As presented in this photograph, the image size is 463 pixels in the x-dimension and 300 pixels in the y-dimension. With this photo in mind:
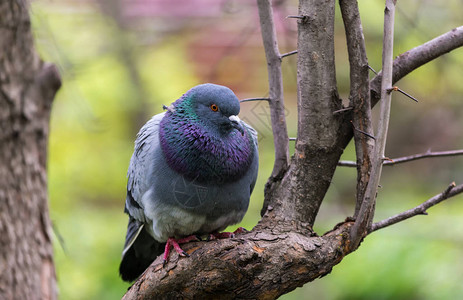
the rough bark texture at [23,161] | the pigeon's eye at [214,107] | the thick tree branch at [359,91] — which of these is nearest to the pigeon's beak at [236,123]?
the pigeon's eye at [214,107]

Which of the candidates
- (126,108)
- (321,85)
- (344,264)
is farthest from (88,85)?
(321,85)

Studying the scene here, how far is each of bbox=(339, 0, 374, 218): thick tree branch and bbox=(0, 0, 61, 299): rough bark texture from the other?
233 cm

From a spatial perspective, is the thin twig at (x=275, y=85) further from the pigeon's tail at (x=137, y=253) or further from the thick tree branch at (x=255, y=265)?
the pigeon's tail at (x=137, y=253)

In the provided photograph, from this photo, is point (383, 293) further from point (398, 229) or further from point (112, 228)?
point (112, 228)

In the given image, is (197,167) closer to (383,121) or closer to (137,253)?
(137,253)

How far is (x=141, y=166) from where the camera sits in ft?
9.88

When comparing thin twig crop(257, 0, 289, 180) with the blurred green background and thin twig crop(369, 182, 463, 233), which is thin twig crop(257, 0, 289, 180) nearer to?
thin twig crop(369, 182, 463, 233)

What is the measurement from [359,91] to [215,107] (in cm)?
80

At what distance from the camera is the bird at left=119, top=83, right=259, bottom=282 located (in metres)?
2.80

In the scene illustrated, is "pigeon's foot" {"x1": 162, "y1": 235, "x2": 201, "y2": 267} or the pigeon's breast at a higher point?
the pigeon's breast

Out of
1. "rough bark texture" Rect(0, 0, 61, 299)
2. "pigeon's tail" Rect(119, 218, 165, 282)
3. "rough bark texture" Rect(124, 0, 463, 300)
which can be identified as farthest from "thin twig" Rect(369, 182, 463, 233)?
"rough bark texture" Rect(0, 0, 61, 299)

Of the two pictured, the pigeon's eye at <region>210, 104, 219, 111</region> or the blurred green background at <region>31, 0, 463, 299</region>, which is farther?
the blurred green background at <region>31, 0, 463, 299</region>

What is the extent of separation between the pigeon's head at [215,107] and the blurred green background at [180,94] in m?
2.26

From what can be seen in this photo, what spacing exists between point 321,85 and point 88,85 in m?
4.81
